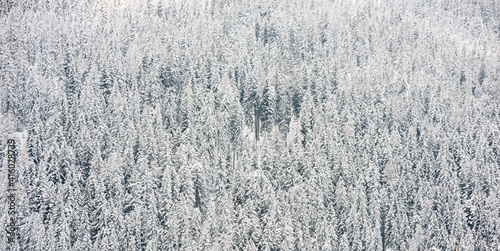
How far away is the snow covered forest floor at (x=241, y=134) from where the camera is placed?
6153 cm


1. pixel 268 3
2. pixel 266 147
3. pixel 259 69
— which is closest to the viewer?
pixel 266 147

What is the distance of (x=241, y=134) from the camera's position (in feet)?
255

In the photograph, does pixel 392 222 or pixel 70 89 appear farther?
pixel 70 89

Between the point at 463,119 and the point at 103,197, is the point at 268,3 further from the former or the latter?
the point at 103,197

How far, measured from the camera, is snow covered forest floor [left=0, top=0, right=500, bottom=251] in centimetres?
6153

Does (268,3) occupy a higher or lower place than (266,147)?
higher

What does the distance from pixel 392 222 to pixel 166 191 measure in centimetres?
3100

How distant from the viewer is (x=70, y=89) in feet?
279

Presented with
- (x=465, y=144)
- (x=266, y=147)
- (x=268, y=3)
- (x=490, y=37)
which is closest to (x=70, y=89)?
(x=266, y=147)

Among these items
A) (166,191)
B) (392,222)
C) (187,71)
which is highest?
(187,71)

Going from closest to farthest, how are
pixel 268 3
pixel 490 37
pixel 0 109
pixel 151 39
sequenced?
pixel 0 109, pixel 151 39, pixel 268 3, pixel 490 37

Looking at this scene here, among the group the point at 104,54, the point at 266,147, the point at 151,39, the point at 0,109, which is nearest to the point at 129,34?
the point at 151,39

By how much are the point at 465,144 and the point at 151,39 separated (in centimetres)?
6391

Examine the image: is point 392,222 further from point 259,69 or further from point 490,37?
point 490,37
